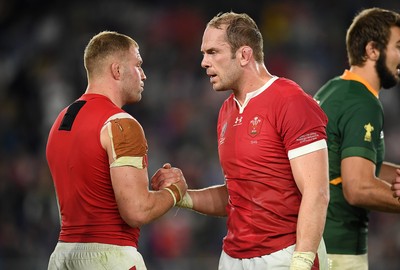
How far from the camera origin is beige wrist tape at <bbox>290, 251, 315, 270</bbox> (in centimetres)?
448

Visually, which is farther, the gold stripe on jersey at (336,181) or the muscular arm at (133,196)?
the gold stripe on jersey at (336,181)

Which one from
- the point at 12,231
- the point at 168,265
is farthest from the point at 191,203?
the point at 12,231

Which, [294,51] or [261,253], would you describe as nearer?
[261,253]

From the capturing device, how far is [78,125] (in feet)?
16.0

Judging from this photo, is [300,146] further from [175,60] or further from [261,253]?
[175,60]

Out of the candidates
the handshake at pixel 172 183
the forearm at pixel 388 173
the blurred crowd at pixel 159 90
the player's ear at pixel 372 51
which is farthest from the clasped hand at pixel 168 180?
the blurred crowd at pixel 159 90

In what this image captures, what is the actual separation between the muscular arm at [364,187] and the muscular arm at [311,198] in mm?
826

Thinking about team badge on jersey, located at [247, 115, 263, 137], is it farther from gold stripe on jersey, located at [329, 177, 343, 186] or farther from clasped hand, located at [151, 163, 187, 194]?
gold stripe on jersey, located at [329, 177, 343, 186]

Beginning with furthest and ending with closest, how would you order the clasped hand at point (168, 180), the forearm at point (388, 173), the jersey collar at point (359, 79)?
the forearm at point (388, 173) < the jersey collar at point (359, 79) < the clasped hand at point (168, 180)

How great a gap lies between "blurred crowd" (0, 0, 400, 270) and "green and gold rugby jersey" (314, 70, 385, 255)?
4146mm

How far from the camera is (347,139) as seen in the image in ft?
18.1

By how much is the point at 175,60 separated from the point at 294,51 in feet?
6.26

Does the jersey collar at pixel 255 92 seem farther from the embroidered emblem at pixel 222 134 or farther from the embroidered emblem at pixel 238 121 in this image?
the embroidered emblem at pixel 222 134

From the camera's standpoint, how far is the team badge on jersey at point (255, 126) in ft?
15.7
